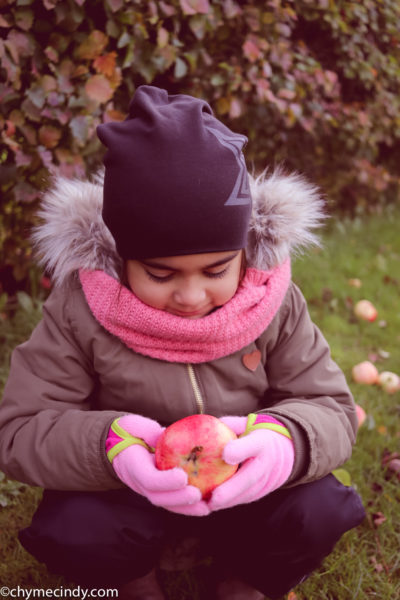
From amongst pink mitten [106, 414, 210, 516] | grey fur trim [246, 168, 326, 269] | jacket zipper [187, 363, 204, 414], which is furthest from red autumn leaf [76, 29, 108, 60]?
pink mitten [106, 414, 210, 516]

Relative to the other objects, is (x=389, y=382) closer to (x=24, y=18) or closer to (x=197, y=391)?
(x=197, y=391)

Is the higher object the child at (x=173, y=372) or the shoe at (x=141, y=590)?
the child at (x=173, y=372)

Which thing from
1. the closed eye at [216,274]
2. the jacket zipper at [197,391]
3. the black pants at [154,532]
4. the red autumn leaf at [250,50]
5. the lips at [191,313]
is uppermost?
the red autumn leaf at [250,50]

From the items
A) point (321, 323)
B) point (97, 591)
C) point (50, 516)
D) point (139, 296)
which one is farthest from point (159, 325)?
point (321, 323)

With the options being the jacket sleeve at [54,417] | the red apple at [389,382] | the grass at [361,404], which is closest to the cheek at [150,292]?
the jacket sleeve at [54,417]

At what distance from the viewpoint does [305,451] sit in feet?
5.07

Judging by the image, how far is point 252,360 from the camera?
5.72ft

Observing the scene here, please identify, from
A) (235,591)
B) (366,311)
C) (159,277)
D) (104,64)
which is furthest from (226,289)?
(366,311)

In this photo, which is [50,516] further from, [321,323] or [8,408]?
[321,323]

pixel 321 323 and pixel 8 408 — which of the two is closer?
pixel 8 408

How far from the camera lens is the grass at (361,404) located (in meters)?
1.83

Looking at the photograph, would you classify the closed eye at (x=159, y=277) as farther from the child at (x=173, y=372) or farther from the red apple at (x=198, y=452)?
the red apple at (x=198, y=452)

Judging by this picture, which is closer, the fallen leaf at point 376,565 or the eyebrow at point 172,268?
the eyebrow at point 172,268

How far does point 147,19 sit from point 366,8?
215cm
